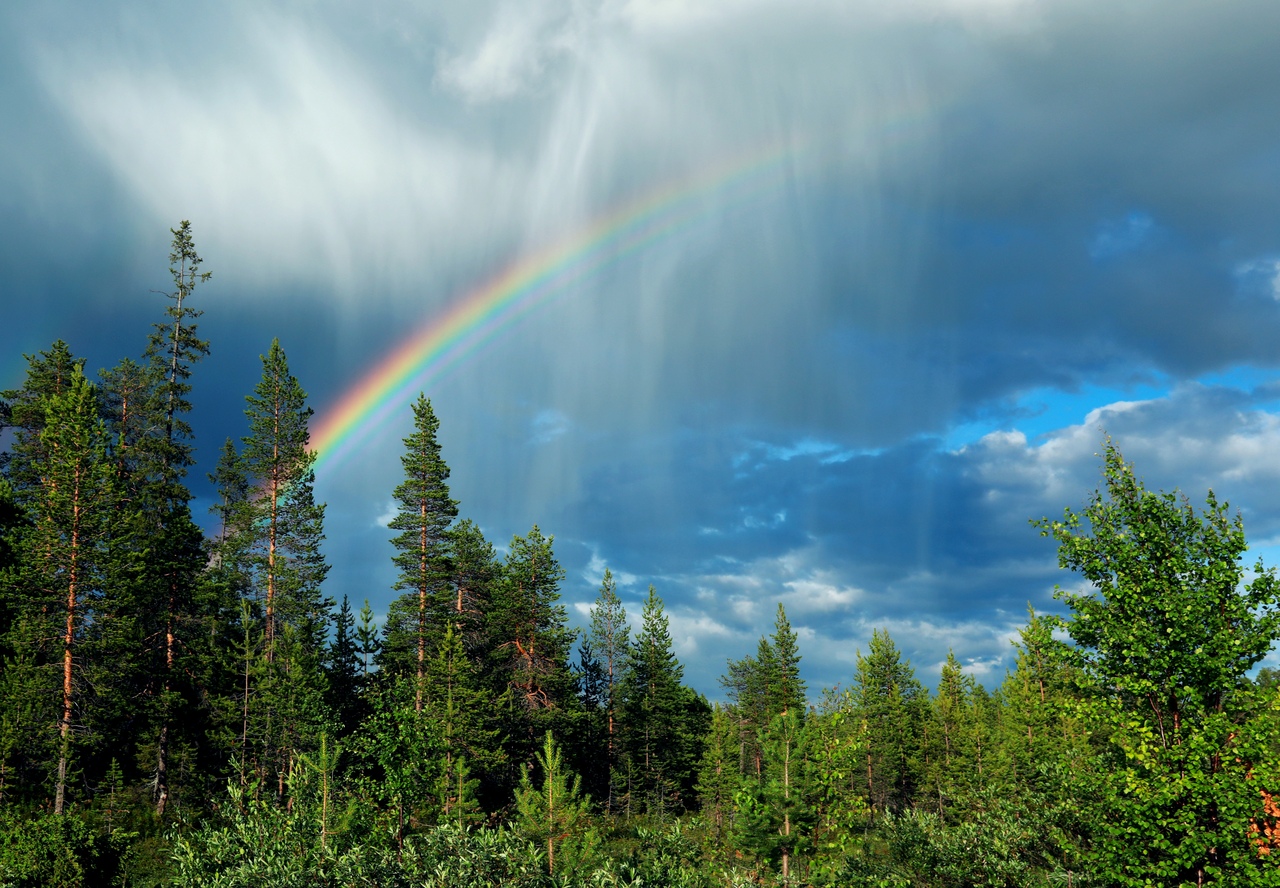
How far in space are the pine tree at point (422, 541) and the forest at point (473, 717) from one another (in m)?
0.20

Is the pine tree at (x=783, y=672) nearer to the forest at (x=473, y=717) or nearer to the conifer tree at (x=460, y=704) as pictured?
the forest at (x=473, y=717)

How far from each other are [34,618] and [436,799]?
2043 centimetres

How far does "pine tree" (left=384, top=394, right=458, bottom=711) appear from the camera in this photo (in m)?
50.0

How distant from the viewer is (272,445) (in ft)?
166

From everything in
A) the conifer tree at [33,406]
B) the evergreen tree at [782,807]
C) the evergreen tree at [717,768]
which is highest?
the conifer tree at [33,406]

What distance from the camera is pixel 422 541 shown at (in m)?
51.4

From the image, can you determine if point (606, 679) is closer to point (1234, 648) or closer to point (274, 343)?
point (274, 343)

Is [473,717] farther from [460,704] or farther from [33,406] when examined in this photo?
[33,406]

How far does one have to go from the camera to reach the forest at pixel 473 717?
1777 cm

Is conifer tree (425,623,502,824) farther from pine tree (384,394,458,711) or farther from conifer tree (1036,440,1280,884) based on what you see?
conifer tree (1036,440,1280,884)

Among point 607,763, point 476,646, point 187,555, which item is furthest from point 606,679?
point 187,555

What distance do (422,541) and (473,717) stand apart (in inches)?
468

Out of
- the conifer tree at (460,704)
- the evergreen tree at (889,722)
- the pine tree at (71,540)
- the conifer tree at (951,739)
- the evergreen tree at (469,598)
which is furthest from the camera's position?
the evergreen tree at (889,722)

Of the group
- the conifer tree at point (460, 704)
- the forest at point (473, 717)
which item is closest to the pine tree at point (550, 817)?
the forest at point (473, 717)
